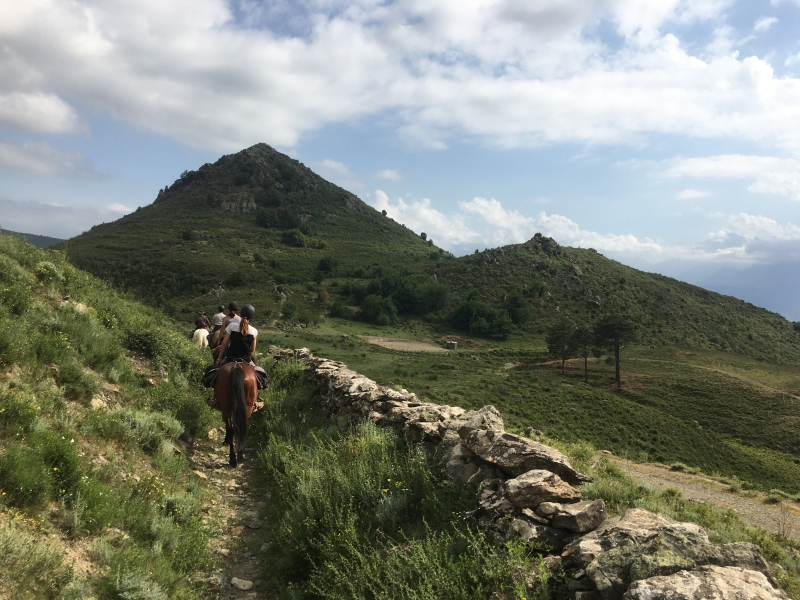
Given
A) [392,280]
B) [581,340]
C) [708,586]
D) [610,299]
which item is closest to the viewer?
[708,586]

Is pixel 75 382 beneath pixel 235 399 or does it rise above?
above

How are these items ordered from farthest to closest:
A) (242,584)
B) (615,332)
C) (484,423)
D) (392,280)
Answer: (392,280)
(615,332)
(484,423)
(242,584)

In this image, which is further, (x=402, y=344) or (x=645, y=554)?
(x=402, y=344)

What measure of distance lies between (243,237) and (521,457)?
119 metres

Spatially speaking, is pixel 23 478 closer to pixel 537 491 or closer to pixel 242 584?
pixel 242 584

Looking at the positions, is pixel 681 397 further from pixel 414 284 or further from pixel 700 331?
pixel 414 284

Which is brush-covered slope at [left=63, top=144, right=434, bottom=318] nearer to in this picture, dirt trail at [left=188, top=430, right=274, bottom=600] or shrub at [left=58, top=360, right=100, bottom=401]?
dirt trail at [left=188, top=430, right=274, bottom=600]

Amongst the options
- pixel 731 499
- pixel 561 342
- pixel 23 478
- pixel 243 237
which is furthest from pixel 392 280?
pixel 23 478

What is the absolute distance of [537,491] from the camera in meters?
4.07

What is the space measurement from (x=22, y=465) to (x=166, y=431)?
3.16 metres

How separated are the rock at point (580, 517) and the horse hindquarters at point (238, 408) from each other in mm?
5552

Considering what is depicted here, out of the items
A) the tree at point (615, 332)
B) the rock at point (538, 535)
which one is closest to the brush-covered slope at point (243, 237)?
the rock at point (538, 535)

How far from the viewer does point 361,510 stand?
491 centimetres

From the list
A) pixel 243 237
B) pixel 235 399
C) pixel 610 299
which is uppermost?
pixel 243 237
